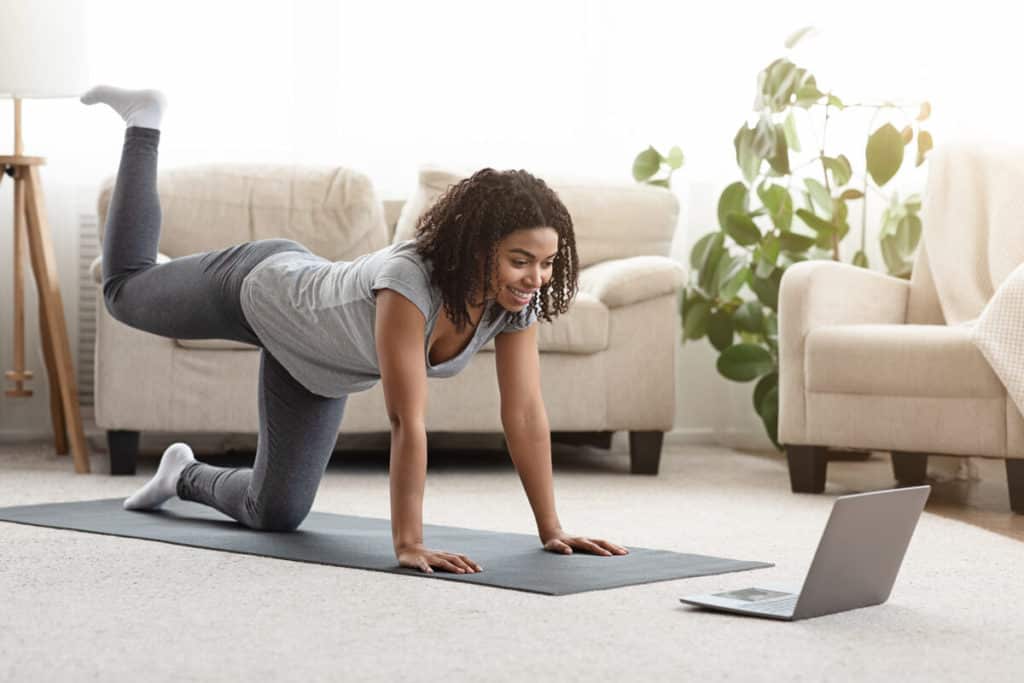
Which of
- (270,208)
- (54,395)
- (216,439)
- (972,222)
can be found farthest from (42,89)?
(972,222)

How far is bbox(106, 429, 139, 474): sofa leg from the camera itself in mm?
3742

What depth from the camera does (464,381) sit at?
3824 millimetres

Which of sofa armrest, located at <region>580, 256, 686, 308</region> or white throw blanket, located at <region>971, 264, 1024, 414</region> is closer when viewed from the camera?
white throw blanket, located at <region>971, 264, 1024, 414</region>

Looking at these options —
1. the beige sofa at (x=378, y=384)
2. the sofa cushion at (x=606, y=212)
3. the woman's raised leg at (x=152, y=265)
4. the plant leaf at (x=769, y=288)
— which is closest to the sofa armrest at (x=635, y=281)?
the beige sofa at (x=378, y=384)

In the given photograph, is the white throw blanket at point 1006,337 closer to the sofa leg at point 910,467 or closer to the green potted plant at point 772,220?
the sofa leg at point 910,467

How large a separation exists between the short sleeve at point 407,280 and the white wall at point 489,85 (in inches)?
86.0

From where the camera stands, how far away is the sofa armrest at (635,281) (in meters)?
3.85

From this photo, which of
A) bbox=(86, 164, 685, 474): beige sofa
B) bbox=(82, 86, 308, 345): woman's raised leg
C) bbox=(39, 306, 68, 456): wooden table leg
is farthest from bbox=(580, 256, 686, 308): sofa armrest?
bbox=(39, 306, 68, 456): wooden table leg

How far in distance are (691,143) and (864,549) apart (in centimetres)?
300

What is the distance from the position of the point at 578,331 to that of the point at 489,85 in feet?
3.97

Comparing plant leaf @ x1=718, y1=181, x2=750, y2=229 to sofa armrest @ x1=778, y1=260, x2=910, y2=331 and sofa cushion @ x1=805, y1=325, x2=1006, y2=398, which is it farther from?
sofa cushion @ x1=805, y1=325, x2=1006, y2=398

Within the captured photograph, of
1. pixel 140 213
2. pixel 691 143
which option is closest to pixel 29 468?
pixel 140 213

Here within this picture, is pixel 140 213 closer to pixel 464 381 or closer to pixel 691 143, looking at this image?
pixel 464 381

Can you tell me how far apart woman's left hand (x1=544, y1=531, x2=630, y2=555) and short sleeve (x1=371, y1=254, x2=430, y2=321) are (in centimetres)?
44
